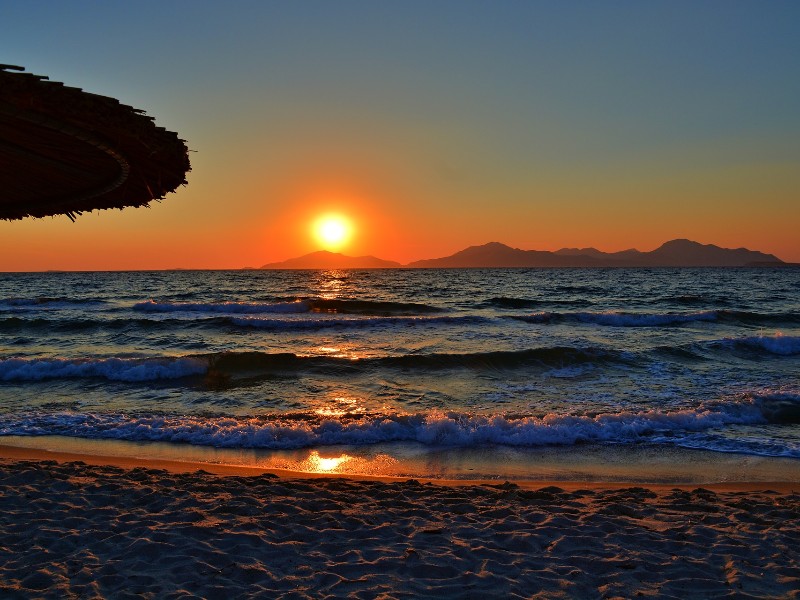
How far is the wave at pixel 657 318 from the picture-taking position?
2380 cm

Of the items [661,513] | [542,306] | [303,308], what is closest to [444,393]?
[661,513]

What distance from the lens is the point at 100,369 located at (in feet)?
43.0

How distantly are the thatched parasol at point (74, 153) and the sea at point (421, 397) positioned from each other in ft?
14.7

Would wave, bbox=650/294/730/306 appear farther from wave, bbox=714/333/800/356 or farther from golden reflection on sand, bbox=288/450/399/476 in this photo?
golden reflection on sand, bbox=288/450/399/476

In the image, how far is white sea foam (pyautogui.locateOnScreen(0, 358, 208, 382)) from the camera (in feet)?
42.1

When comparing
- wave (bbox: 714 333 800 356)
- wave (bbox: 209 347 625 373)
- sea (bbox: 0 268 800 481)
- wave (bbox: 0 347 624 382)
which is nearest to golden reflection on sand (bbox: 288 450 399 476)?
sea (bbox: 0 268 800 481)

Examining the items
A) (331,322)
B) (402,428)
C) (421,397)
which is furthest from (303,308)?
(402,428)

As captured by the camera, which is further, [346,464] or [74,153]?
[346,464]

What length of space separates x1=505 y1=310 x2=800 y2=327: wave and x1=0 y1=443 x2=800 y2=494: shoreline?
59.8ft

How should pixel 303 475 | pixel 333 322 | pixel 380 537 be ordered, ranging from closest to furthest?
pixel 380 537 → pixel 303 475 → pixel 333 322

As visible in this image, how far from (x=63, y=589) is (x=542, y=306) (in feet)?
101

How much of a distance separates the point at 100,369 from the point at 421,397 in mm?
8055

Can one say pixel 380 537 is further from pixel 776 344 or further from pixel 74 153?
pixel 776 344

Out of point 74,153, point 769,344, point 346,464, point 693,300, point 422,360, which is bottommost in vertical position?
point 346,464
